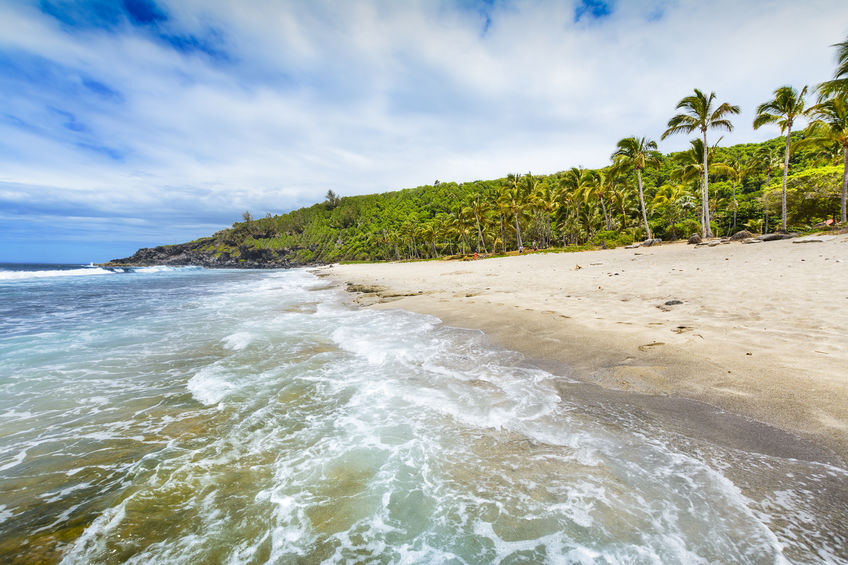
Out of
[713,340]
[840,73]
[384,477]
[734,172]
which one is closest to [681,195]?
[734,172]

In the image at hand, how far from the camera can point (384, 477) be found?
12.4 ft

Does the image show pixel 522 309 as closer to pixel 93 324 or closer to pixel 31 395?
pixel 31 395

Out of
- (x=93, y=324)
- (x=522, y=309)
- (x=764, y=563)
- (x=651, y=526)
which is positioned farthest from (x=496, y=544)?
(x=93, y=324)

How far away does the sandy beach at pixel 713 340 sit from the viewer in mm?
3965

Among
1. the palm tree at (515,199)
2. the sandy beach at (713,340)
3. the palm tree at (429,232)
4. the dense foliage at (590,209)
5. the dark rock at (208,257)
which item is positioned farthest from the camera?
the dark rock at (208,257)

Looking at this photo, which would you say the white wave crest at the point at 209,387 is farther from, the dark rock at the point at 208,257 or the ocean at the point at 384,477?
the dark rock at the point at 208,257

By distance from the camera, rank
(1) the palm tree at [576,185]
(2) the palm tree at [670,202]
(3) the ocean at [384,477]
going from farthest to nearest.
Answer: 1. (1) the palm tree at [576,185]
2. (2) the palm tree at [670,202]
3. (3) the ocean at [384,477]

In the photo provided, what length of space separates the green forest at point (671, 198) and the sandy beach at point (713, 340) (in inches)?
765

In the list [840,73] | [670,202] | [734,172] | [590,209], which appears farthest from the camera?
[590,209]

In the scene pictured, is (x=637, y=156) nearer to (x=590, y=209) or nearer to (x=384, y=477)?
(x=590, y=209)

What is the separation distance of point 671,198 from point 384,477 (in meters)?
57.6

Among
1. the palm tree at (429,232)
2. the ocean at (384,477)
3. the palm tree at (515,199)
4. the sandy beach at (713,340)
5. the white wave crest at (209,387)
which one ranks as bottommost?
the ocean at (384,477)

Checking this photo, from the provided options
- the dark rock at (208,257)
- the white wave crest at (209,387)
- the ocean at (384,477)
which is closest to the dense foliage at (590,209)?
the dark rock at (208,257)

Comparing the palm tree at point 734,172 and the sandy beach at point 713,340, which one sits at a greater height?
the palm tree at point 734,172
